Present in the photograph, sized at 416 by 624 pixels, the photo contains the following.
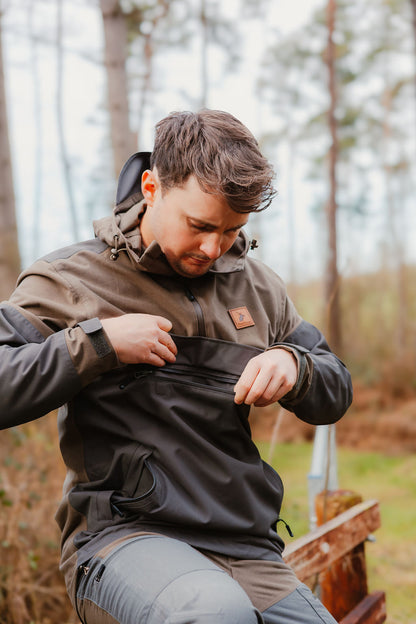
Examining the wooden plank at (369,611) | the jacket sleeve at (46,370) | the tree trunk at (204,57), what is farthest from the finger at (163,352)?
the tree trunk at (204,57)

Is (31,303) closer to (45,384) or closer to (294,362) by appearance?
(45,384)

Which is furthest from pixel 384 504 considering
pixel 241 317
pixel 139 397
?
pixel 139 397

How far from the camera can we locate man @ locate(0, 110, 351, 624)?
5.50 ft

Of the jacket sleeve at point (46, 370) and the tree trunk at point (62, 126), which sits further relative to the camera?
the tree trunk at point (62, 126)

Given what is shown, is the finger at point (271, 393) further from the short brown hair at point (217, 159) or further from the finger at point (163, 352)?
the short brown hair at point (217, 159)

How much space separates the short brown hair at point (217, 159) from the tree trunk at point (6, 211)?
4695mm

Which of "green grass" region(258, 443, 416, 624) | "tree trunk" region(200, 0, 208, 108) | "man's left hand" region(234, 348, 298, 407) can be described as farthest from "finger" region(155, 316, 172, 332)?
"tree trunk" region(200, 0, 208, 108)

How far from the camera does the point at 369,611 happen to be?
10.1ft

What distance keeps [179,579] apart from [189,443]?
40 centimetres

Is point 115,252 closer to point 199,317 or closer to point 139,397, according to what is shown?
point 199,317

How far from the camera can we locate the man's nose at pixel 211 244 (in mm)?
1844

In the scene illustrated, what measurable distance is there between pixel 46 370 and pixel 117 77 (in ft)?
14.2

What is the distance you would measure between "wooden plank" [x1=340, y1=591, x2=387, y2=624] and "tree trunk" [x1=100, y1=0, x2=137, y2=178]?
370 centimetres

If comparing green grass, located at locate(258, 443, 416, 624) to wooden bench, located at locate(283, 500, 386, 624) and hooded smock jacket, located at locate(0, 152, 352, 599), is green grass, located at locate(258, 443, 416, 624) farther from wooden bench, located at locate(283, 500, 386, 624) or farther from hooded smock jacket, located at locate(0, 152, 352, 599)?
hooded smock jacket, located at locate(0, 152, 352, 599)
